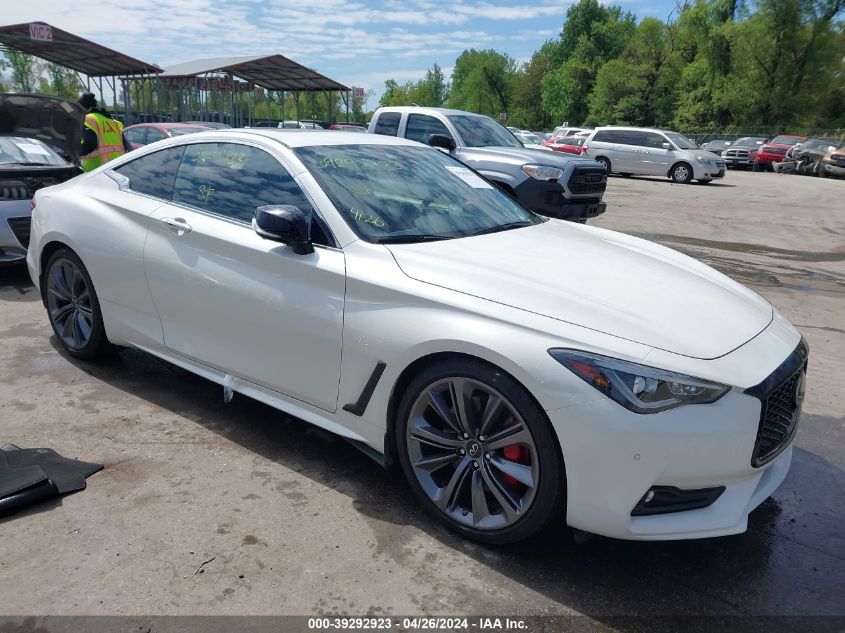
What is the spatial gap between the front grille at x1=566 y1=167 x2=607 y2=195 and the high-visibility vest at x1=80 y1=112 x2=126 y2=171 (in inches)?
238

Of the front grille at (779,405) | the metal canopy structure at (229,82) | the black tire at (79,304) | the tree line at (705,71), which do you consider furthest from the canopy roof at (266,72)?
the tree line at (705,71)

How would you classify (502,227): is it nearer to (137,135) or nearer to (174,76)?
(137,135)

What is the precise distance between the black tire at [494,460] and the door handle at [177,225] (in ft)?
5.26

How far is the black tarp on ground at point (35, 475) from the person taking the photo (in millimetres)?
2891

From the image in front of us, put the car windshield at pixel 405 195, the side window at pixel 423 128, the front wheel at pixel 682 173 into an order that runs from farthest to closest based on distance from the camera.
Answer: the front wheel at pixel 682 173 → the side window at pixel 423 128 → the car windshield at pixel 405 195

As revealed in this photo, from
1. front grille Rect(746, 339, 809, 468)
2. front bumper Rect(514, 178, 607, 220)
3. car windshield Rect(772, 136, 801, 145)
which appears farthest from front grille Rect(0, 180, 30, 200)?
car windshield Rect(772, 136, 801, 145)

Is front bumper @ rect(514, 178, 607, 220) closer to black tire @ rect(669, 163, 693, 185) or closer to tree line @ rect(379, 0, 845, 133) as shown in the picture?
black tire @ rect(669, 163, 693, 185)

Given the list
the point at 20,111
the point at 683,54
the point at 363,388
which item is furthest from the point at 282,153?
the point at 683,54

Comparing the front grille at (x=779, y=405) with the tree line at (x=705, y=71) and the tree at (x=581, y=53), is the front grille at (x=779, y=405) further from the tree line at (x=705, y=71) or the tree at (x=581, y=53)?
the tree at (x=581, y=53)

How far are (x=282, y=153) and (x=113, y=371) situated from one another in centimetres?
204

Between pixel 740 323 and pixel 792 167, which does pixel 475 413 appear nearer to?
pixel 740 323

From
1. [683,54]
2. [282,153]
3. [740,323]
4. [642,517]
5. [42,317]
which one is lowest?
[42,317]

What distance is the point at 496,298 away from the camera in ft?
8.52

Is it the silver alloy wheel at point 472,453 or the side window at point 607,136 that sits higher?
the side window at point 607,136
